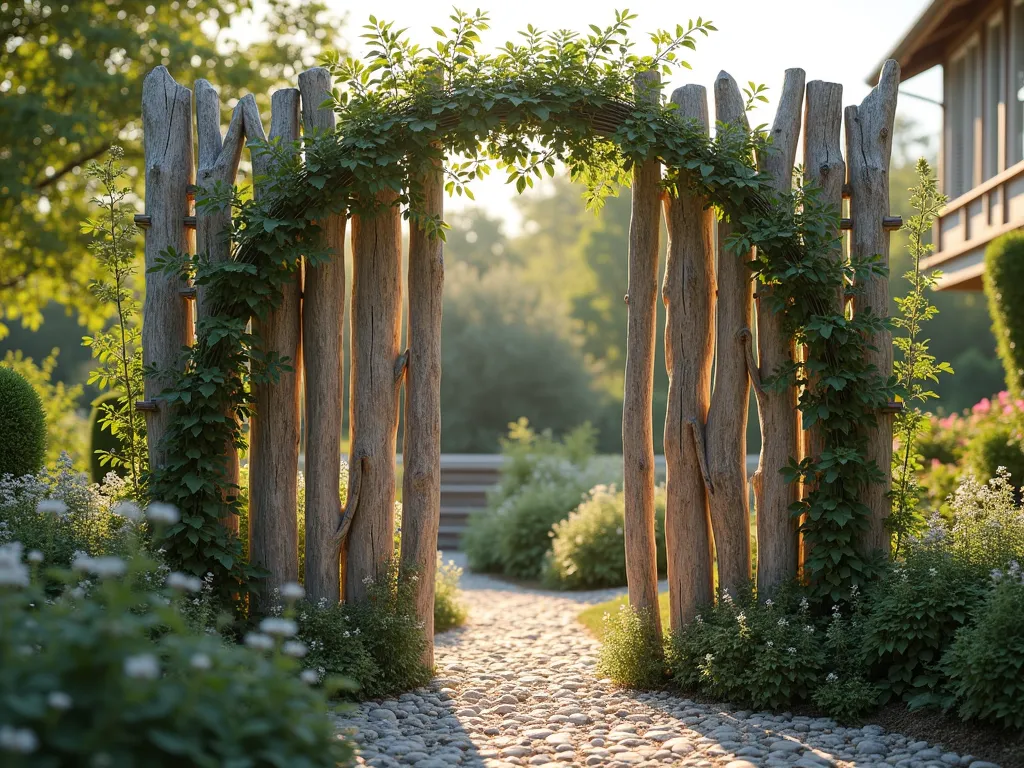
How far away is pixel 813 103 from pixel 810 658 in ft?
9.68

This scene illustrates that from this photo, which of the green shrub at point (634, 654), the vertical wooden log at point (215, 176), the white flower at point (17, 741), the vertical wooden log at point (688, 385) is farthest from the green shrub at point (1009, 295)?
the white flower at point (17, 741)

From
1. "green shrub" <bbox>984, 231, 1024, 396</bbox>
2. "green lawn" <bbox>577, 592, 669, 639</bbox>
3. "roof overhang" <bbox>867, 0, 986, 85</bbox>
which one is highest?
"roof overhang" <bbox>867, 0, 986, 85</bbox>

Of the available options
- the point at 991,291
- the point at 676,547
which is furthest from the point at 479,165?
the point at 991,291

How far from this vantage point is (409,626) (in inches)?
192

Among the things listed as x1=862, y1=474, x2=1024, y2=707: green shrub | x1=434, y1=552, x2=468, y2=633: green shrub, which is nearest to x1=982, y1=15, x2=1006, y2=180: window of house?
x1=862, y1=474, x2=1024, y2=707: green shrub

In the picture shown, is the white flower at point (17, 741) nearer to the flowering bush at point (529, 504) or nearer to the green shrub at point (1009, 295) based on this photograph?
the flowering bush at point (529, 504)

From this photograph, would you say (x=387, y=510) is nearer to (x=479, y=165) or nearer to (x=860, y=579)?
(x=479, y=165)

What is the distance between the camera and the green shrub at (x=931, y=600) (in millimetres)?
4176

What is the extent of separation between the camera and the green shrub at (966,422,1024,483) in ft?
23.1

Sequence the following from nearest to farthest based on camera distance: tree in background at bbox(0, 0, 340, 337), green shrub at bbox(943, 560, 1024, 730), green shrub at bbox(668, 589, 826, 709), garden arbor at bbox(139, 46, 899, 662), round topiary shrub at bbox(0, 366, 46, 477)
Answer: green shrub at bbox(943, 560, 1024, 730) → green shrub at bbox(668, 589, 826, 709) → garden arbor at bbox(139, 46, 899, 662) → round topiary shrub at bbox(0, 366, 46, 477) → tree in background at bbox(0, 0, 340, 337)

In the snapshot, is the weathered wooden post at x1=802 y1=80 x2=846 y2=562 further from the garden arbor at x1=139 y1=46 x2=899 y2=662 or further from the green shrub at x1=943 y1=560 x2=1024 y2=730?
the green shrub at x1=943 y1=560 x2=1024 y2=730

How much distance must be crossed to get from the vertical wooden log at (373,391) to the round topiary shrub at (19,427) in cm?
232

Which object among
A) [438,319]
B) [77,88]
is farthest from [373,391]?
[77,88]

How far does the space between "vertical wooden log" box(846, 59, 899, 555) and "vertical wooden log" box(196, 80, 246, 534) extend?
3.34m
